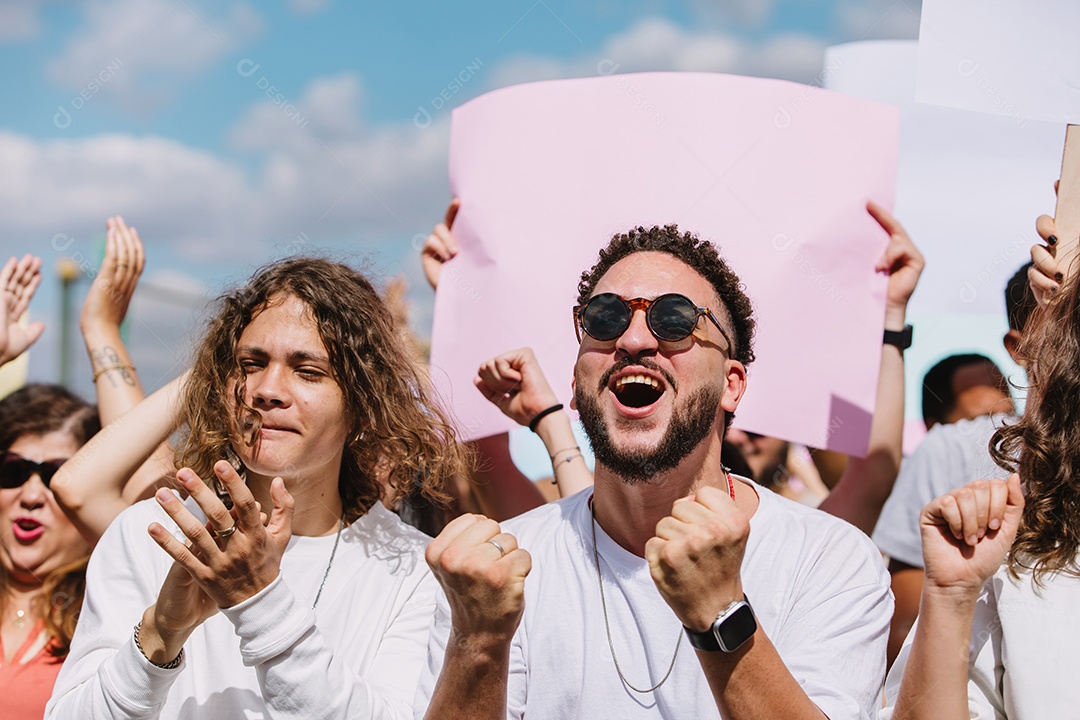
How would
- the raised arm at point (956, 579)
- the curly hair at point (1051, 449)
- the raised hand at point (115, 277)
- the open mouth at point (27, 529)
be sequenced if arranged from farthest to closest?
1. the raised hand at point (115, 277)
2. the open mouth at point (27, 529)
3. the curly hair at point (1051, 449)
4. the raised arm at point (956, 579)

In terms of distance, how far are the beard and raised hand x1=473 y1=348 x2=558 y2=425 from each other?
69 cm

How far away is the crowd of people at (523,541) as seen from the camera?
2.02 meters

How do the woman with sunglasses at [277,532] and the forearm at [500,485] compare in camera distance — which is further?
the forearm at [500,485]

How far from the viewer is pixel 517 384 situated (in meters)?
3.19

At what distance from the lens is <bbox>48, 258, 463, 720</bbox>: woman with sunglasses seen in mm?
2203

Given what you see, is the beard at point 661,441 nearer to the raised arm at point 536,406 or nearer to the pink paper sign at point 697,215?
the raised arm at point 536,406

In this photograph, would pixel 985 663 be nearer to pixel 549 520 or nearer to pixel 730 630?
pixel 730 630

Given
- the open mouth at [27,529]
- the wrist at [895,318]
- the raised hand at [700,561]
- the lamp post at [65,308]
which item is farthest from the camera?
the lamp post at [65,308]

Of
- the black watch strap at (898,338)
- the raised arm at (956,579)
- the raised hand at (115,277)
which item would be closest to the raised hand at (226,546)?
the raised arm at (956,579)

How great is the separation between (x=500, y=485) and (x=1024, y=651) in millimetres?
1801

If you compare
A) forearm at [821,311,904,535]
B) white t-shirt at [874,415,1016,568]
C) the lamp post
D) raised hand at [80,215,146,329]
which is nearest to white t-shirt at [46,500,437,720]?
raised hand at [80,215,146,329]

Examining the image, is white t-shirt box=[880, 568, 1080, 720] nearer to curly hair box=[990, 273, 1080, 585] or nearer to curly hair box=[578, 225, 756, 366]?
curly hair box=[990, 273, 1080, 585]

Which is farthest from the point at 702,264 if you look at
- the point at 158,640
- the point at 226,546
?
the point at 158,640

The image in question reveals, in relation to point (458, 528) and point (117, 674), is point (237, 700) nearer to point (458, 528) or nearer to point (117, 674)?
point (117, 674)
